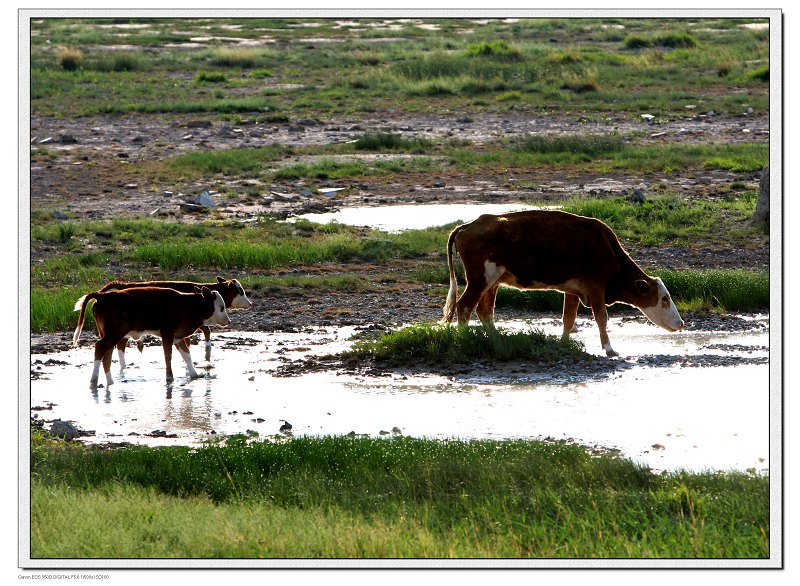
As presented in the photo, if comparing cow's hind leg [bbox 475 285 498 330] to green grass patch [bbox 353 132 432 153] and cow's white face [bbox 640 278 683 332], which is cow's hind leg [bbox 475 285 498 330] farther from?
green grass patch [bbox 353 132 432 153]

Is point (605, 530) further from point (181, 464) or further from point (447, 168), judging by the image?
point (447, 168)

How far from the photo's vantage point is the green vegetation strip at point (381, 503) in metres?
7.93

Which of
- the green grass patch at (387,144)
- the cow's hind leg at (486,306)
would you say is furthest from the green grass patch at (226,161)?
the cow's hind leg at (486,306)

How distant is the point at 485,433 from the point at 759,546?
13.0 feet

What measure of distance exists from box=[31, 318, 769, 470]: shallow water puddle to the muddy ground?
4.78 feet

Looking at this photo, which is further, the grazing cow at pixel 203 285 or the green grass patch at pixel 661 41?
the green grass patch at pixel 661 41

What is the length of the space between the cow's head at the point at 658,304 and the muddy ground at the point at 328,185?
1185 mm

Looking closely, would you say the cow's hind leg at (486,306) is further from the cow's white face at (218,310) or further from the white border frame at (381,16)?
the white border frame at (381,16)

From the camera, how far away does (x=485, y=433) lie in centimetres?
1153

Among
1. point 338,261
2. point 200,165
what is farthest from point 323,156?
point 338,261

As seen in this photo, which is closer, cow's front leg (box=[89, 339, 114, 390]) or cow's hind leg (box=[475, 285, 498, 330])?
cow's front leg (box=[89, 339, 114, 390])

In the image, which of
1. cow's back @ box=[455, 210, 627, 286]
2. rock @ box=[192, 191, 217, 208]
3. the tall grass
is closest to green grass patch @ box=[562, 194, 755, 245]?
the tall grass

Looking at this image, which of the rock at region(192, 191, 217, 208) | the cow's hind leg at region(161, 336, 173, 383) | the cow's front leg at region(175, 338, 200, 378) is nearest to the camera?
the cow's hind leg at region(161, 336, 173, 383)

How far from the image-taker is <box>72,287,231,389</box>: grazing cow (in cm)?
1293
